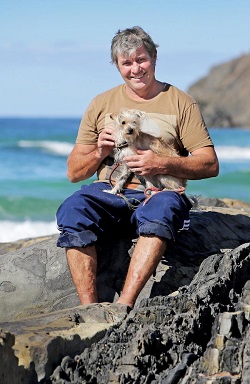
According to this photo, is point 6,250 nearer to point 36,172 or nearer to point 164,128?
point 164,128

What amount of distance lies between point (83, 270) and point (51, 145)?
31.7m

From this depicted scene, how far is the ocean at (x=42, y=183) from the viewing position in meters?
17.2

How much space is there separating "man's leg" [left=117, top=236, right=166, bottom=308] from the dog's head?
687 millimetres

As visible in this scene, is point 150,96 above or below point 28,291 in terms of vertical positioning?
above

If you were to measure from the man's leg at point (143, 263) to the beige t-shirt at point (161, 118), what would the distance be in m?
0.68

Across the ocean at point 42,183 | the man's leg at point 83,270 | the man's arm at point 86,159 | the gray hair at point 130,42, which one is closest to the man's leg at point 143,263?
the man's leg at point 83,270

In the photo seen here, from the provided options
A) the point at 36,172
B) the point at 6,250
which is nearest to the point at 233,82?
the point at 36,172

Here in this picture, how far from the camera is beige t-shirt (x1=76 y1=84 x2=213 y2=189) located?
6.27 meters

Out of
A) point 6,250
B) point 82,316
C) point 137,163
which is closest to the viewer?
point 82,316

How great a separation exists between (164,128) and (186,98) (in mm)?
242

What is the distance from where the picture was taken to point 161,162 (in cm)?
611

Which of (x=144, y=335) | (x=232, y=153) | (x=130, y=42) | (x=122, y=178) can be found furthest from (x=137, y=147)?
(x=232, y=153)

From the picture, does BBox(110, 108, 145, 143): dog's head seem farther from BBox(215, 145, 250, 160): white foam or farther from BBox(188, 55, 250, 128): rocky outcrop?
BBox(188, 55, 250, 128): rocky outcrop

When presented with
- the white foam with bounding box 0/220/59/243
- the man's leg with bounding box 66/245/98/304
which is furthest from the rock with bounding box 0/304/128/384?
the white foam with bounding box 0/220/59/243
